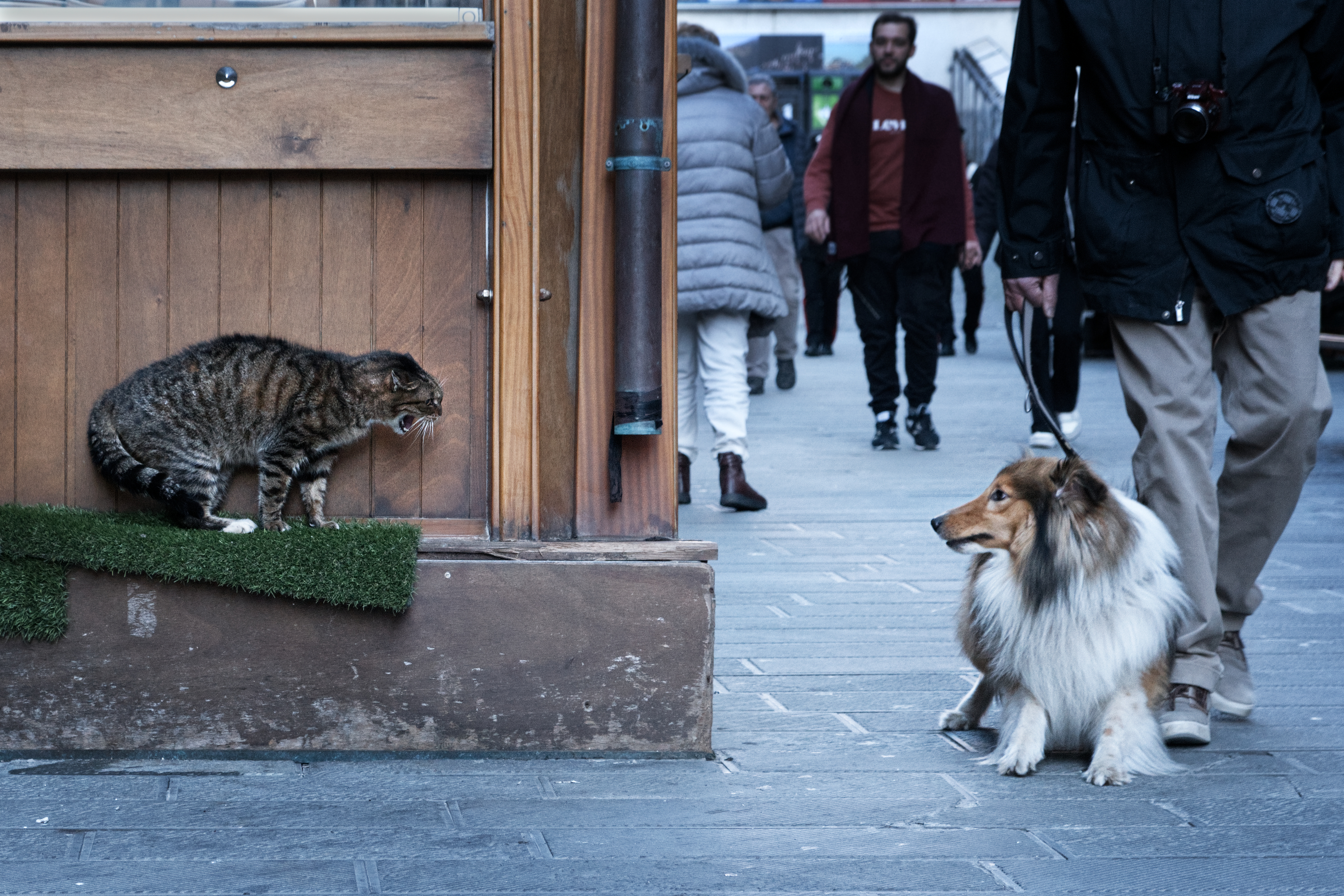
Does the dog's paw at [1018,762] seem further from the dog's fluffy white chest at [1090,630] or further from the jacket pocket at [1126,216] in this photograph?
the jacket pocket at [1126,216]

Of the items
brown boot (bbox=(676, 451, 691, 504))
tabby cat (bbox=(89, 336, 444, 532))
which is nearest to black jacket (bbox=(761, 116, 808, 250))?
brown boot (bbox=(676, 451, 691, 504))

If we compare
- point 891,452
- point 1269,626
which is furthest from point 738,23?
point 1269,626

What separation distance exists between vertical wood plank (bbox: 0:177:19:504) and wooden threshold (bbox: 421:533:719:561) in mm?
960

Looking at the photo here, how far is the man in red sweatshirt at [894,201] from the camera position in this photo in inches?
304

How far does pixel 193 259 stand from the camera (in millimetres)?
3326

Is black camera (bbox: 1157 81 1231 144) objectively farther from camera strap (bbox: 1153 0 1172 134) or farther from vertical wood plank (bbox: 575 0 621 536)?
vertical wood plank (bbox: 575 0 621 536)

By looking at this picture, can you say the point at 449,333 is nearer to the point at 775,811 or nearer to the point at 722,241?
the point at 775,811

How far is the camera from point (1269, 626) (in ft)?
14.7

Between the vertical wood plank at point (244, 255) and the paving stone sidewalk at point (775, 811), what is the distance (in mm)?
975

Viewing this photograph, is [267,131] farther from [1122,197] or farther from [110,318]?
[1122,197]

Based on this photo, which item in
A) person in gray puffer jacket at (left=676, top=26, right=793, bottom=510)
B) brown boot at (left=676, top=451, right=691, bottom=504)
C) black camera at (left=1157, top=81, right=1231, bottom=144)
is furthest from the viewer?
brown boot at (left=676, top=451, right=691, bottom=504)

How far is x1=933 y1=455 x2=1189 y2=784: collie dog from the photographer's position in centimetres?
311

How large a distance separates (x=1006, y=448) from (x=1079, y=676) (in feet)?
16.7

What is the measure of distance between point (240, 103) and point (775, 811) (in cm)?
182
